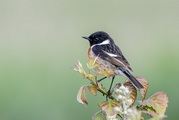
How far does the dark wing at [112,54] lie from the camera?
4.15 meters

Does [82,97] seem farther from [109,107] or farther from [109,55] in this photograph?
[109,55]

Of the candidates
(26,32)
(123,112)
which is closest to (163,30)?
(26,32)

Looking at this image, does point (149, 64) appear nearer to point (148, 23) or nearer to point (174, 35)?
point (174, 35)

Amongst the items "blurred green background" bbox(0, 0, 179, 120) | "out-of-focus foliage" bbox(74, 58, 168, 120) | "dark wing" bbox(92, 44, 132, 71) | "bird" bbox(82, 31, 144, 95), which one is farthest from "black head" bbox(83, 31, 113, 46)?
"out-of-focus foliage" bbox(74, 58, 168, 120)

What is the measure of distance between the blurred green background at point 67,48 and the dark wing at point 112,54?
1.79 metres

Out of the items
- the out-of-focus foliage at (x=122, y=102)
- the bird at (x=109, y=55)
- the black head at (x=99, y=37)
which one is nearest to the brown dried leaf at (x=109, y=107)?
the out-of-focus foliage at (x=122, y=102)

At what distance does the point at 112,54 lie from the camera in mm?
4422

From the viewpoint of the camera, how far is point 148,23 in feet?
40.0

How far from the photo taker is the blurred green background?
660cm

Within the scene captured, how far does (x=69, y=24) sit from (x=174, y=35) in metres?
2.59

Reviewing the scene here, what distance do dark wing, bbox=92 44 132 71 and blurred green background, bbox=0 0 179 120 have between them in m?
1.79

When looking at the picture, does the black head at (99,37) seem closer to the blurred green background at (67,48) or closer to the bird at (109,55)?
the bird at (109,55)

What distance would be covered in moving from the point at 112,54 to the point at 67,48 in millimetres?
5576

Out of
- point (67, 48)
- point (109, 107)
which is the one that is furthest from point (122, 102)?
point (67, 48)
